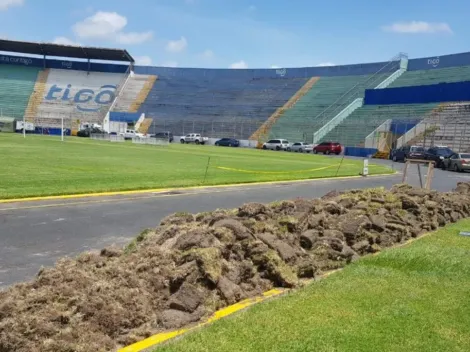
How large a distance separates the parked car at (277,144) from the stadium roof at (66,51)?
3412 centimetres

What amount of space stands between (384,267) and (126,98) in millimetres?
77877

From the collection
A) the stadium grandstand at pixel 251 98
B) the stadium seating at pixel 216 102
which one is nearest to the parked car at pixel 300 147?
the stadium grandstand at pixel 251 98

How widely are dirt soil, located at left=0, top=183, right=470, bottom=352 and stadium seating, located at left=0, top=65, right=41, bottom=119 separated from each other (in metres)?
74.8

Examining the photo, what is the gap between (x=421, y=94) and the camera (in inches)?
2189

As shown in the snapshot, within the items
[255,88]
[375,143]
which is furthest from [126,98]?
[375,143]

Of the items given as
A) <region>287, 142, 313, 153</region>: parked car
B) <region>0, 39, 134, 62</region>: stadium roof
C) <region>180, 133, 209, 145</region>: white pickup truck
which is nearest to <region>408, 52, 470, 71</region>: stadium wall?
<region>287, 142, 313, 153</region>: parked car

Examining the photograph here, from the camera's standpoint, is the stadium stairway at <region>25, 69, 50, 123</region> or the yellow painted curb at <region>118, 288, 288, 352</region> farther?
the stadium stairway at <region>25, 69, 50, 123</region>

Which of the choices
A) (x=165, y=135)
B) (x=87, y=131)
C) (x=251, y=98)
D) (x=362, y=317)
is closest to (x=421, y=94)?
(x=251, y=98)

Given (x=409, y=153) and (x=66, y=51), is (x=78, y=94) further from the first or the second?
(x=409, y=153)

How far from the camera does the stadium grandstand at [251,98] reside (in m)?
54.2

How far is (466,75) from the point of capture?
5634 centimetres

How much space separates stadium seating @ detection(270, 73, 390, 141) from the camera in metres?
64.1

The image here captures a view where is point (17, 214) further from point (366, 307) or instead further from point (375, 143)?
point (375, 143)

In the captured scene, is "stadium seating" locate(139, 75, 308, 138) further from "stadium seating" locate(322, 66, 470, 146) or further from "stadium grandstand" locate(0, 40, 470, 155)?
"stadium seating" locate(322, 66, 470, 146)
